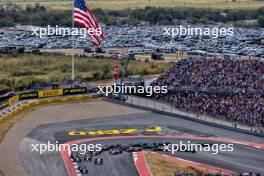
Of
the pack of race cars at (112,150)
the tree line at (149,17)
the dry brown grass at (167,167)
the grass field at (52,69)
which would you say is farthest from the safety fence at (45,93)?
the tree line at (149,17)

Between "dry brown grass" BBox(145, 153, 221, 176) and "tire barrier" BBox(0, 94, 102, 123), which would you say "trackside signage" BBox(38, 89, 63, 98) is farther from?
"dry brown grass" BBox(145, 153, 221, 176)

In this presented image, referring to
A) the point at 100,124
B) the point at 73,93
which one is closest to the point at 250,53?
the point at 73,93

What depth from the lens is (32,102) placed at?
167 feet

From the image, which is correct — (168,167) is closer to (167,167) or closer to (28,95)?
(167,167)

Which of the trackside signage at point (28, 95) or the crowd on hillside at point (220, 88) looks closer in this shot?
the crowd on hillside at point (220, 88)

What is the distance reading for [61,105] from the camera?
51.8 meters

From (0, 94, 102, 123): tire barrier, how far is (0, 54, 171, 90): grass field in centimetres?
819

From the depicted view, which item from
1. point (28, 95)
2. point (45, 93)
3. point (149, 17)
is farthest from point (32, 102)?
point (149, 17)

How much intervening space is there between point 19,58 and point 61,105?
115 ft

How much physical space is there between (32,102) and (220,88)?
650 inches

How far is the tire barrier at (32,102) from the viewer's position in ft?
152

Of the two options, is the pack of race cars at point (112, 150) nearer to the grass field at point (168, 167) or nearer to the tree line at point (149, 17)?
the grass field at point (168, 167)

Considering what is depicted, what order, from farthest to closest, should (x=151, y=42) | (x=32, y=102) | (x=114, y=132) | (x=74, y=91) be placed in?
(x=151, y=42) < (x=74, y=91) < (x=32, y=102) < (x=114, y=132)

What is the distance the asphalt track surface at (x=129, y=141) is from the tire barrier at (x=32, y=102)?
4.11m
